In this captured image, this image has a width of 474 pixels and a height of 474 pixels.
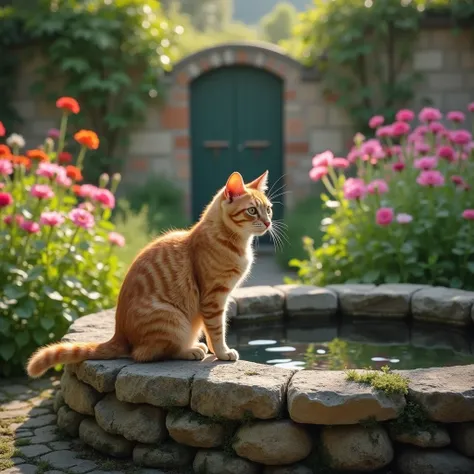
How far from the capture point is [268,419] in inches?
135

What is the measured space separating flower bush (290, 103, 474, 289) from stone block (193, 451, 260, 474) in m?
2.75

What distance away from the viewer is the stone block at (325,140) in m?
10.3

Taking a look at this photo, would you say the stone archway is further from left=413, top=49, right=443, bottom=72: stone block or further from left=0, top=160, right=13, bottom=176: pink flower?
left=0, top=160, right=13, bottom=176: pink flower

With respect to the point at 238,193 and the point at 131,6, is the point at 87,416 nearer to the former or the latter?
the point at 238,193

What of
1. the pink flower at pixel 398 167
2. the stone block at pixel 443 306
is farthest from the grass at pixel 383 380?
the pink flower at pixel 398 167

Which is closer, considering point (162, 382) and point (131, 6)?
point (162, 382)

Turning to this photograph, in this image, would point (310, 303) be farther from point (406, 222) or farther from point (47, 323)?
point (47, 323)

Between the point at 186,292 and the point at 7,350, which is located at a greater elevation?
the point at 186,292

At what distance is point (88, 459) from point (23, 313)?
157 centimetres

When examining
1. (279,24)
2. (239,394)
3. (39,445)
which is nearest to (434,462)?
(239,394)

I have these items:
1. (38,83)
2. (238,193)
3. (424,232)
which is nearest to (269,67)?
(38,83)

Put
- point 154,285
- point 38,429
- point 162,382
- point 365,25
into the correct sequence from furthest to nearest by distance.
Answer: point 365,25
point 38,429
point 154,285
point 162,382

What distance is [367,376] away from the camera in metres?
3.42

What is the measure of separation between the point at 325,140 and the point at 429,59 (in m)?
1.73
